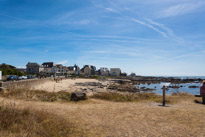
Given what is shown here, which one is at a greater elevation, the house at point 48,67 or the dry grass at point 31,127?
the house at point 48,67

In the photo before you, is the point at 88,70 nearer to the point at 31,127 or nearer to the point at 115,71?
the point at 115,71

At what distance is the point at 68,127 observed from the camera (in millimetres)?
5559

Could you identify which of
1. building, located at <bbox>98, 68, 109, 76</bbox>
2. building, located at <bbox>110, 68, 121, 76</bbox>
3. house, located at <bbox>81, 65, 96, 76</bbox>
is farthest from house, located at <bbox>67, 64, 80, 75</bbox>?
building, located at <bbox>110, 68, 121, 76</bbox>

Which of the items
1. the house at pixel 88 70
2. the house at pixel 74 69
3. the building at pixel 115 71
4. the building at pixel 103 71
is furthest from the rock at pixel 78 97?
the building at pixel 115 71

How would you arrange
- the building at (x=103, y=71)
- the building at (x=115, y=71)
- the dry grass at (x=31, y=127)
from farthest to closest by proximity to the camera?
the building at (x=115, y=71), the building at (x=103, y=71), the dry grass at (x=31, y=127)

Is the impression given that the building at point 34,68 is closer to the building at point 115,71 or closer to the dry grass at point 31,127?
the building at point 115,71

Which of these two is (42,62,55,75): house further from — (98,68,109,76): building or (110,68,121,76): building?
(110,68,121,76): building

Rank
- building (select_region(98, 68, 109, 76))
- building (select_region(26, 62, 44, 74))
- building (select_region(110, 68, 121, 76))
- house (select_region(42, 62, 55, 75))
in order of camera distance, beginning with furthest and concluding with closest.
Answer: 1. building (select_region(110, 68, 121, 76))
2. building (select_region(98, 68, 109, 76))
3. house (select_region(42, 62, 55, 75))
4. building (select_region(26, 62, 44, 74))

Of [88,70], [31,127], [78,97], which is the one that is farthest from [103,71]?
[31,127]

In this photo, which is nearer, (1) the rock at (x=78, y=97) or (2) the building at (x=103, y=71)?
(1) the rock at (x=78, y=97)

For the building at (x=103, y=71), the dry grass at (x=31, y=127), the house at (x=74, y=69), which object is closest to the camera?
the dry grass at (x=31, y=127)

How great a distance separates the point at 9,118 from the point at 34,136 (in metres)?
1.59

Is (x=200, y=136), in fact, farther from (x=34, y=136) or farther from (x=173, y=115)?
(x=34, y=136)

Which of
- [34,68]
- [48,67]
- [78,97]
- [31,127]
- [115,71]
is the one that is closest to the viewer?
[31,127]
